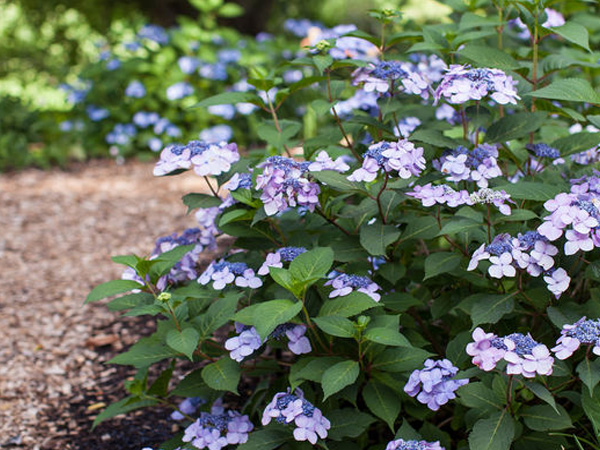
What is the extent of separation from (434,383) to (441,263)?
0.98 feet

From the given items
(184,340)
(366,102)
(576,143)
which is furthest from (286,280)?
(366,102)

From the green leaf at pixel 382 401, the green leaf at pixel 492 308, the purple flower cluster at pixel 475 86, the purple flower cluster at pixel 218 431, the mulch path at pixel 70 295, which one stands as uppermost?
the purple flower cluster at pixel 475 86

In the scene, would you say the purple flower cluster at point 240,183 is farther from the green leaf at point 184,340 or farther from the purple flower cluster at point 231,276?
the green leaf at point 184,340

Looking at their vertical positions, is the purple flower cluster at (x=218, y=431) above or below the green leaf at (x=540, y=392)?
below

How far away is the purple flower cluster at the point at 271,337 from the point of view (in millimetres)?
1535

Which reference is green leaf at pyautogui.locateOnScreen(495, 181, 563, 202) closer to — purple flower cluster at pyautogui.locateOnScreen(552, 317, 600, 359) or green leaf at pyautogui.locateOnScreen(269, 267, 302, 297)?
purple flower cluster at pyautogui.locateOnScreen(552, 317, 600, 359)

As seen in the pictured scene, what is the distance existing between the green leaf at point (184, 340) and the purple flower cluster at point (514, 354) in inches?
23.6

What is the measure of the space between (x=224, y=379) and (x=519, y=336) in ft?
2.17

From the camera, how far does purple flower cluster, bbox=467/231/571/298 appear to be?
139 cm

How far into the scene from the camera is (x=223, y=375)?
5.26ft

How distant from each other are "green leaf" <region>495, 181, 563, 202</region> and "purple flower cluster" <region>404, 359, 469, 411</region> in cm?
39

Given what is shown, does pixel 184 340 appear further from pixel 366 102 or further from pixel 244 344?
pixel 366 102

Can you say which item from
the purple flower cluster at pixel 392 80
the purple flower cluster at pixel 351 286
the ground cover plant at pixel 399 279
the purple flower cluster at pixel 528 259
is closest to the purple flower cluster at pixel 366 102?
the ground cover plant at pixel 399 279

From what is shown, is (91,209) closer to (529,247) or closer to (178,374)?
(178,374)
